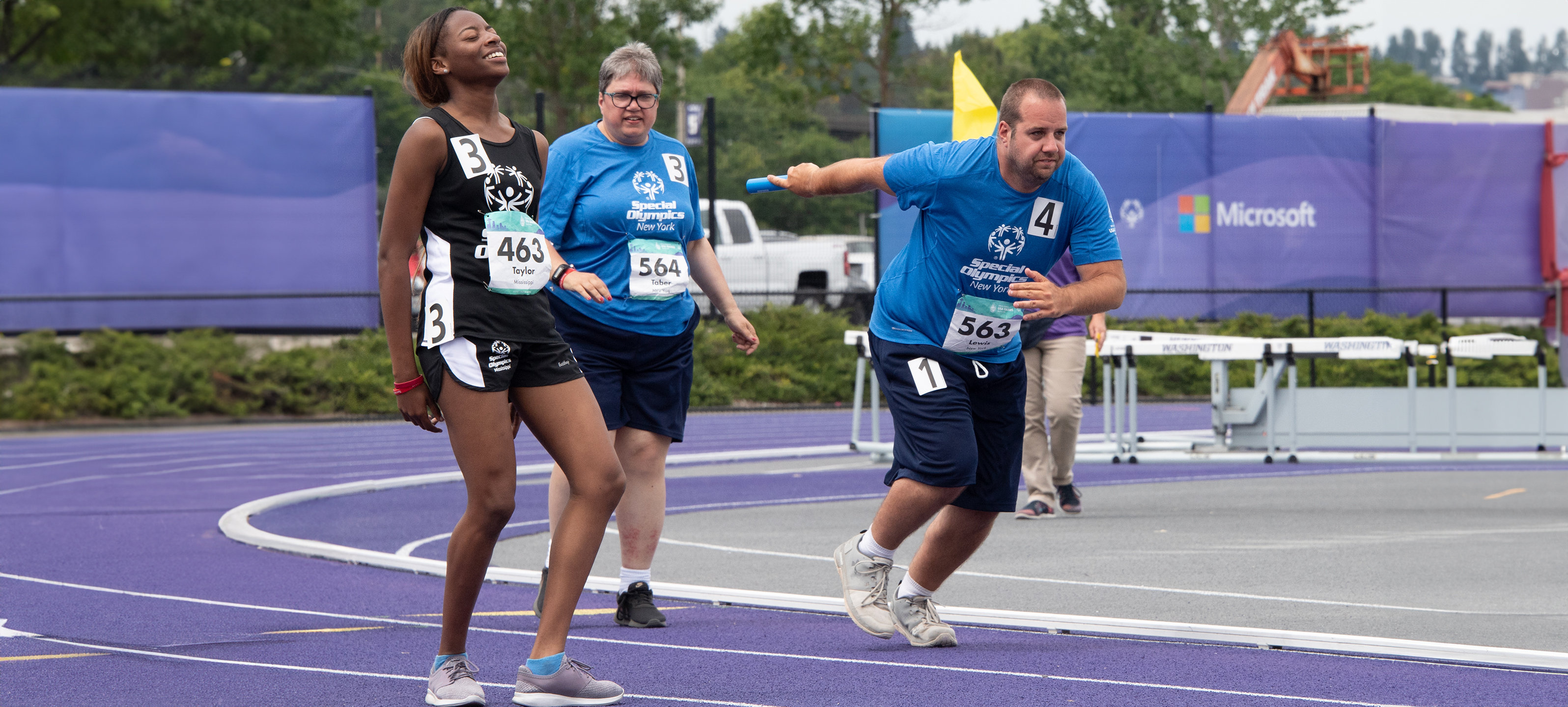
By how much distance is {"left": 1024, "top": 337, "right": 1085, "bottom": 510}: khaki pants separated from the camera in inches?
335

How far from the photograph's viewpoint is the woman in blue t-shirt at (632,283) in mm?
5258

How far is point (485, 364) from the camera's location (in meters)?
3.84

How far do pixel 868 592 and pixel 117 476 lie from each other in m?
8.36

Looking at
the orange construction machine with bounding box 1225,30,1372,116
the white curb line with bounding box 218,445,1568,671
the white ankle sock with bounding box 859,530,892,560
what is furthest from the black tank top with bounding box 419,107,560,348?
the orange construction machine with bounding box 1225,30,1372,116

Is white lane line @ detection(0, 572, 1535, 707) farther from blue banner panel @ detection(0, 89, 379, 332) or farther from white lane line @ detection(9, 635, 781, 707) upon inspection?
blue banner panel @ detection(0, 89, 379, 332)

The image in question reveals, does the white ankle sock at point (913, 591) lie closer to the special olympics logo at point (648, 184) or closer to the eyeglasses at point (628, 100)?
the special olympics logo at point (648, 184)

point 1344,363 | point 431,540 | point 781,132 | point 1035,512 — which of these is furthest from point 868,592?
point 781,132

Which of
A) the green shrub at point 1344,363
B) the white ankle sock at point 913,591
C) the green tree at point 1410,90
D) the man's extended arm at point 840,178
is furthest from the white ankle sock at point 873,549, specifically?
the green tree at point 1410,90

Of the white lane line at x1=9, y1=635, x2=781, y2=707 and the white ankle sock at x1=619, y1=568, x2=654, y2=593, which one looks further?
the white ankle sock at x1=619, y1=568, x2=654, y2=593

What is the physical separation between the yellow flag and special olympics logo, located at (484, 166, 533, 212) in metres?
5.15

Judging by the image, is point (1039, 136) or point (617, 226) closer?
point (1039, 136)

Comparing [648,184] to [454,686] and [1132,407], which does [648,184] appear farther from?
[1132,407]

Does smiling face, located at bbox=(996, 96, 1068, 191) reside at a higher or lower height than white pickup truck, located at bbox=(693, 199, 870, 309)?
lower

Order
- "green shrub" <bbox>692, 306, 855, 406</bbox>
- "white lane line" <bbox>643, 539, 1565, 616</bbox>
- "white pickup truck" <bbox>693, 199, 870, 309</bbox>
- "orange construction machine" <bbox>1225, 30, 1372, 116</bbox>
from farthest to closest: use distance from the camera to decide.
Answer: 1. "orange construction machine" <bbox>1225, 30, 1372, 116</bbox>
2. "white pickup truck" <bbox>693, 199, 870, 309</bbox>
3. "green shrub" <bbox>692, 306, 855, 406</bbox>
4. "white lane line" <bbox>643, 539, 1565, 616</bbox>
